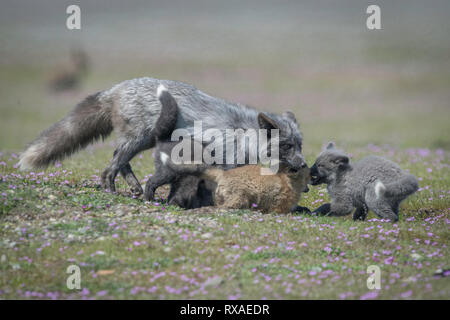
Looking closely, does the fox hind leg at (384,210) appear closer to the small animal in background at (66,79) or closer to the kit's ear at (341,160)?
the kit's ear at (341,160)

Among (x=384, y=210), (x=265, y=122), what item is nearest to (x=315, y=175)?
(x=265, y=122)

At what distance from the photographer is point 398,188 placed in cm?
998

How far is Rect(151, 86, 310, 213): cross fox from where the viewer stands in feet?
34.9

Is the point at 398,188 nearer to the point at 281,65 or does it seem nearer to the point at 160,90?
the point at 160,90

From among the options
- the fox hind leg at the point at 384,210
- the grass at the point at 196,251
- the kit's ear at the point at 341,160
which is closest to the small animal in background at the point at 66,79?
the grass at the point at 196,251

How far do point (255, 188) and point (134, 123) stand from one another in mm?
2953

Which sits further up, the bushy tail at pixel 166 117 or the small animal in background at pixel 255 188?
the bushy tail at pixel 166 117

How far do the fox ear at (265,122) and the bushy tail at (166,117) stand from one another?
65.8 inches

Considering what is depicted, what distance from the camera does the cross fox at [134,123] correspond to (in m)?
11.4

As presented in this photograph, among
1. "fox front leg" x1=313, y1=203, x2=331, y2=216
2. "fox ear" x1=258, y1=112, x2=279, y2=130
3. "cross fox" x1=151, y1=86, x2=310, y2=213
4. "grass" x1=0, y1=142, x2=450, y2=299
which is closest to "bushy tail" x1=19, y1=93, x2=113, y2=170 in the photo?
"grass" x1=0, y1=142, x2=450, y2=299

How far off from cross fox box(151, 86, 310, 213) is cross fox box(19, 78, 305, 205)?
0.38 m

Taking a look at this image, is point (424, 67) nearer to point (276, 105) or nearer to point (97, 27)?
point (276, 105)

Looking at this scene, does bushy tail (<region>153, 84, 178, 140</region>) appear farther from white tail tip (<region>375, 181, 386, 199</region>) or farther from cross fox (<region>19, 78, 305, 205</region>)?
white tail tip (<region>375, 181, 386, 199</region>)

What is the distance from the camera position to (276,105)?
4009cm
